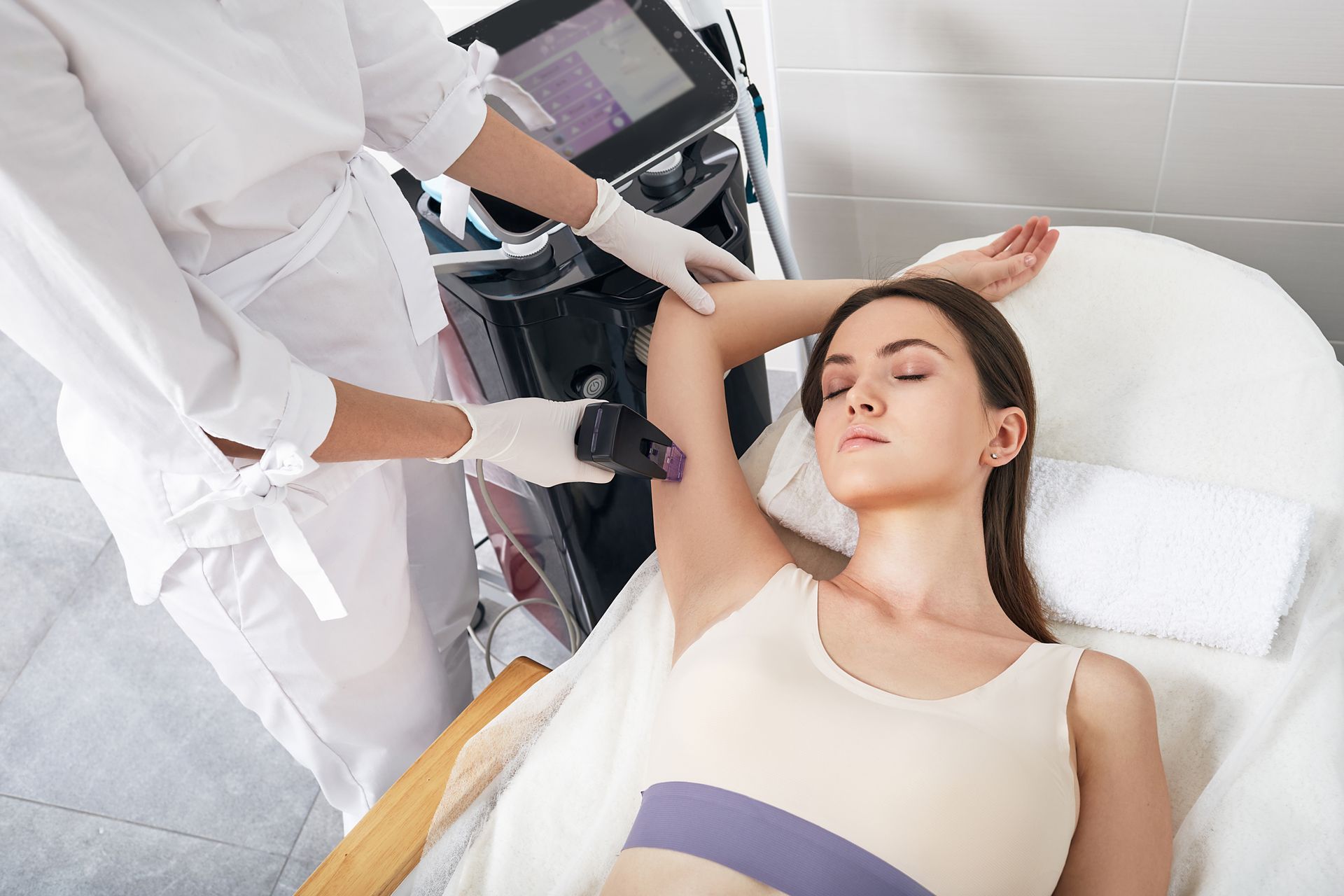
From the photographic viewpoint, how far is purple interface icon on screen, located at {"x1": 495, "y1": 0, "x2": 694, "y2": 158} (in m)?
1.39

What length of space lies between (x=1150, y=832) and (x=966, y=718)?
0.21 meters

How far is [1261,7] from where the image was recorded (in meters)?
1.41

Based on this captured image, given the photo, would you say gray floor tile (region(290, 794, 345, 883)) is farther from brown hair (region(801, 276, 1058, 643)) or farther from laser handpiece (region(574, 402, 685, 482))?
brown hair (region(801, 276, 1058, 643))

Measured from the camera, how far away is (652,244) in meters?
1.35

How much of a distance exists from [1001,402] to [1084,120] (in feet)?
2.10

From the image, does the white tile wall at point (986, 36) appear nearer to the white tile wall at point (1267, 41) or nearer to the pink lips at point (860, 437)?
the white tile wall at point (1267, 41)

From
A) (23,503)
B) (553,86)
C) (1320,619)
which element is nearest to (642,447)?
(553,86)

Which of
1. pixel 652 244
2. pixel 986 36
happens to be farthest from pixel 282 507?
pixel 986 36

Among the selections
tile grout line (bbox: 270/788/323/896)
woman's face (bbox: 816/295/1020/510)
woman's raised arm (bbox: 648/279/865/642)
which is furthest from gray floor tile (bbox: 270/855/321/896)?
woman's face (bbox: 816/295/1020/510)

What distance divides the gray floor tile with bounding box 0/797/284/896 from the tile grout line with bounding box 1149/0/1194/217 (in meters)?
1.92

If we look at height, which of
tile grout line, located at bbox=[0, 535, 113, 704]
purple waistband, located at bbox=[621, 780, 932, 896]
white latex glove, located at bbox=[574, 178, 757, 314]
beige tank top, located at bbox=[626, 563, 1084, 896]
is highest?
white latex glove, located at bbox=[574, 178, 757, 314]

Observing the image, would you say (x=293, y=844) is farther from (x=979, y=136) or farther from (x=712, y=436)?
(x=979, y=136)

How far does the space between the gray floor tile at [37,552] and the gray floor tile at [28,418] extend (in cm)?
4

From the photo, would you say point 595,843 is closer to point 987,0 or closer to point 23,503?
point 987,0
